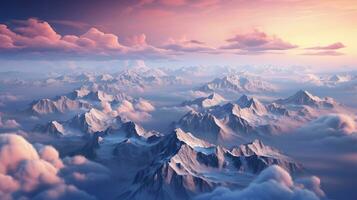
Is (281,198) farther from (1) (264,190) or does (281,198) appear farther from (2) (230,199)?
(2) (230,199)

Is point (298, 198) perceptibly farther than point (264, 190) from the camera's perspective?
No

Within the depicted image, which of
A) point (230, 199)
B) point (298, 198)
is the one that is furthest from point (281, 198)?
point (230, 199)

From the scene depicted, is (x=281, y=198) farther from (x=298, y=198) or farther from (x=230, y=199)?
(x=230, y=199)

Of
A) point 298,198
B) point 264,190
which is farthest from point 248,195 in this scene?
point 298,198

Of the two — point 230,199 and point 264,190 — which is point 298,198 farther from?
point 230,199

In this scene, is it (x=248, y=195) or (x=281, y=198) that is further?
(x=248, y=195)
